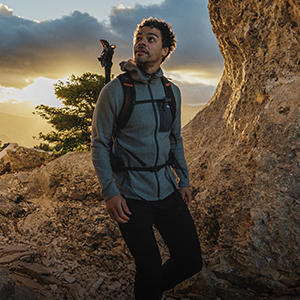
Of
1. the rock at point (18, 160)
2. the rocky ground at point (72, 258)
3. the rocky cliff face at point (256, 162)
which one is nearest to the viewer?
the rocky cliff face at point (256, 162)

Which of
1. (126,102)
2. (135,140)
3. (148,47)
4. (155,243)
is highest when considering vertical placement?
(148,47)

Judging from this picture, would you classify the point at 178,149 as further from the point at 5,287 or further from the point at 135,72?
the point at 5,287

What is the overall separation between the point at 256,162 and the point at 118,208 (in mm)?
2512

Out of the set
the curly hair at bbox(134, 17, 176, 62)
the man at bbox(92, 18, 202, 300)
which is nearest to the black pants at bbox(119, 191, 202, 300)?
the man at bbox(92, 18, 202, 300)

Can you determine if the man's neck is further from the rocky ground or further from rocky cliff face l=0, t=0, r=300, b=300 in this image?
the rocky ground

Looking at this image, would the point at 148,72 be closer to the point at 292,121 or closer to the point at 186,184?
the point at 186,184

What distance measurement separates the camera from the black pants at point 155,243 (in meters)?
2.54

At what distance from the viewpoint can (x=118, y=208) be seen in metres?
2.42

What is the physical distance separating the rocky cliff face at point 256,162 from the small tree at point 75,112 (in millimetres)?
6252

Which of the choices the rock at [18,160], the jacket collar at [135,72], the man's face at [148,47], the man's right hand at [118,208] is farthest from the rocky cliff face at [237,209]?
the rock at [18,160]

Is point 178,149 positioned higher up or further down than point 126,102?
further down

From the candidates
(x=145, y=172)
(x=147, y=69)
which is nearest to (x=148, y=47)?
(x=147, y=69)

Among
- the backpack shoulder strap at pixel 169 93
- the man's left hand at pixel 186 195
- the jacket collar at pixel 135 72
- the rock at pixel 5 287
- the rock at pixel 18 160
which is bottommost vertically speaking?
the rock at pixel 5 287

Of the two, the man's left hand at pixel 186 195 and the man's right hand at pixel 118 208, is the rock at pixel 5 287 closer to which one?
the man's right hand at pixel 118 208
